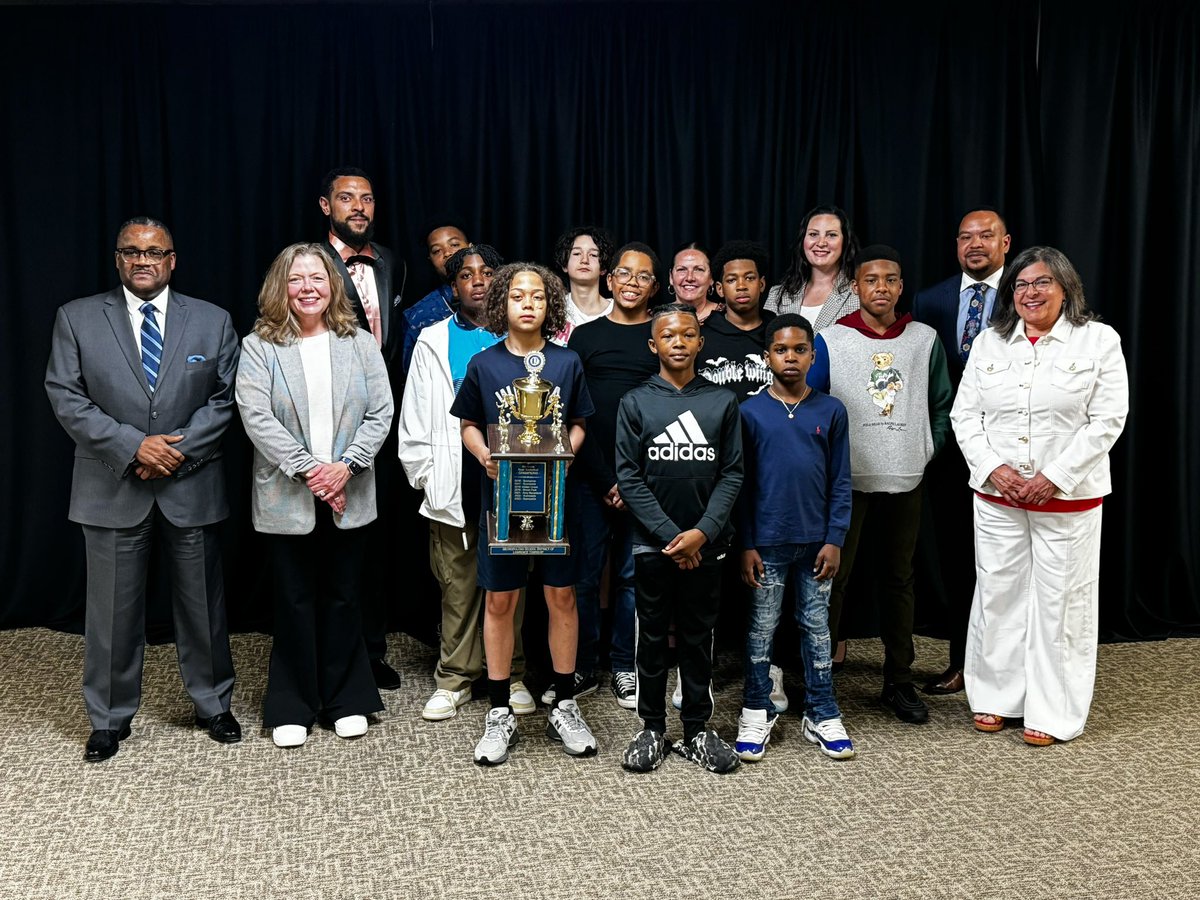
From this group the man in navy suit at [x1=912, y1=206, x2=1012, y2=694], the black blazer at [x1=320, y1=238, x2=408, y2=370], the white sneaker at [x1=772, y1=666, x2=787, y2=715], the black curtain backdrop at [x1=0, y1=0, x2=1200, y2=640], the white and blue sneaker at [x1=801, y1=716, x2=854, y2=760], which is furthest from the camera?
the black curtain backdrop at [x1=0, y1=0, x2=1200, y2=640]

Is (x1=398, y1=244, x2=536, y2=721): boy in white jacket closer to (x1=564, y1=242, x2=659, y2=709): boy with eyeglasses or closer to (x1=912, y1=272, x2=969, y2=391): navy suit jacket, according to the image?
(x1=564, y1=242, x2=659, y2=709): boy with eyeglasses

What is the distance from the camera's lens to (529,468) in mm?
3234

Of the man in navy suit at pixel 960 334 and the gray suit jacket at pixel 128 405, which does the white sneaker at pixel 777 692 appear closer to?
the man in navy suit at pixel 960 334

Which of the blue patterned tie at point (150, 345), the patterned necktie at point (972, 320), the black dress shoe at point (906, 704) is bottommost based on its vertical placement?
the black dress shoe at point (906, 704)

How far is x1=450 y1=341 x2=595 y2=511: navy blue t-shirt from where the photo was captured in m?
3.41

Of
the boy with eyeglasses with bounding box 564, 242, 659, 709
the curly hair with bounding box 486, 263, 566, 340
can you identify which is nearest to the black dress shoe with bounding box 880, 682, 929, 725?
the boy with eyeglasses with bounding box 564, 242, 659, 709

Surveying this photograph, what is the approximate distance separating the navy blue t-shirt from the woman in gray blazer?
34 cm

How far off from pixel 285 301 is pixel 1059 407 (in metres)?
2.48

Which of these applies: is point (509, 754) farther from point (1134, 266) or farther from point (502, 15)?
point (1134, 266)

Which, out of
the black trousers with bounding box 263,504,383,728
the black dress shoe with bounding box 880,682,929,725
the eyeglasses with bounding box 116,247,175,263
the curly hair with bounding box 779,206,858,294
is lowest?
the black dress shoe with bounding box 880,682,929,725

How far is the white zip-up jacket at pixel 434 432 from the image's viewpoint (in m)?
3.69

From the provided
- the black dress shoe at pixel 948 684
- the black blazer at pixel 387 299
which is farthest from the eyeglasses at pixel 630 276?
the black dress shoe at pixel 948 684

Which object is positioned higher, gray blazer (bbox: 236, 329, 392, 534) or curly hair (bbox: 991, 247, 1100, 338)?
curly hair (bbox: 991, 247, 1100, 338)

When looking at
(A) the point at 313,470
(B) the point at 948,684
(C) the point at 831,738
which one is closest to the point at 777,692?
(C) the point at 831,738
